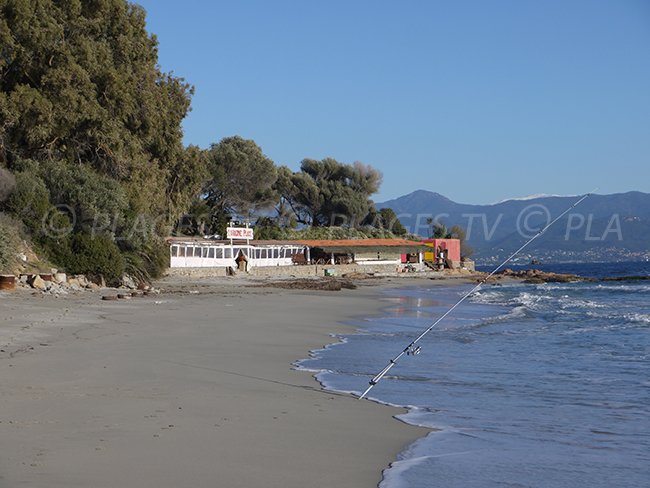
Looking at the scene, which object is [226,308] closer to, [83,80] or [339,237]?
[83,80]

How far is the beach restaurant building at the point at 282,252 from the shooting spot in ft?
148

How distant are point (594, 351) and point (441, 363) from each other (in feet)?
10.8

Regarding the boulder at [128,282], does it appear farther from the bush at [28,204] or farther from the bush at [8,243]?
the bush at [8,243]

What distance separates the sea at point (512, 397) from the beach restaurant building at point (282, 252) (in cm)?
2688

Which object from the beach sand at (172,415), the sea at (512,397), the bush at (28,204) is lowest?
the sea at (512,397)

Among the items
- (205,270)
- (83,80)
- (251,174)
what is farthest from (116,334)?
(251,174)

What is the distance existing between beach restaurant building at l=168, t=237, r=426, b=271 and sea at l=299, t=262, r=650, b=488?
26881mm

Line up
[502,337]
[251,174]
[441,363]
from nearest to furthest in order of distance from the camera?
[441,363] → [502,337] → [251,174]

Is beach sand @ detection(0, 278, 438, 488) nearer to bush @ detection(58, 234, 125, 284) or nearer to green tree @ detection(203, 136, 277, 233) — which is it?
bush @ detection(58, 234, 125, 284)

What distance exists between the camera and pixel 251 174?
73.0 m

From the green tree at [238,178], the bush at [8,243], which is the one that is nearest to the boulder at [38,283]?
the bush at [8,243]

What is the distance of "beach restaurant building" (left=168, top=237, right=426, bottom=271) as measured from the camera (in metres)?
45.2

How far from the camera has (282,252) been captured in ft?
184
